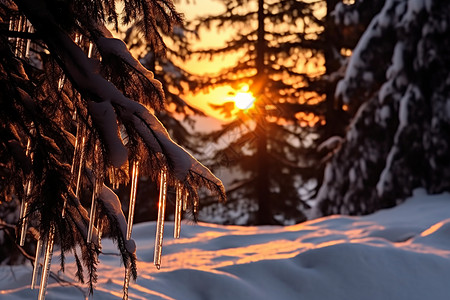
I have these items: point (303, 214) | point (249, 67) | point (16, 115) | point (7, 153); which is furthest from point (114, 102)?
point (303, 214)

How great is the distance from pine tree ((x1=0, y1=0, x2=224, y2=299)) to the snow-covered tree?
7.85 m

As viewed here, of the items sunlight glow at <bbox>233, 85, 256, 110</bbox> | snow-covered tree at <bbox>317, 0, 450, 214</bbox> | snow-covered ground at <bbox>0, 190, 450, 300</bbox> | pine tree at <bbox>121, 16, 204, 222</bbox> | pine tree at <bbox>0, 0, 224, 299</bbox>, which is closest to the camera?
pine tree at <bbox>0, 0, 224, 299</bbox>

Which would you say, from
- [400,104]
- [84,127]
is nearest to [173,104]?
[400,104]

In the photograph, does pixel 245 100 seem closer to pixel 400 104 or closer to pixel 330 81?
pixel 400 104

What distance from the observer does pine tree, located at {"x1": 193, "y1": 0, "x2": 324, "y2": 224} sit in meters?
18.6

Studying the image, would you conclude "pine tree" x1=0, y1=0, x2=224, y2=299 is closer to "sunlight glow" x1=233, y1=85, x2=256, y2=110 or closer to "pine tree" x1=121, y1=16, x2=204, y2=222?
"sunlight glow" x1=233, y1=85, x2=256, y2=110

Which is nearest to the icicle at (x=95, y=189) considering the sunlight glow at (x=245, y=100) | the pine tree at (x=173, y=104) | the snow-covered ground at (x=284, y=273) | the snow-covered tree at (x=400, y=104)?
the snow-covered ground at (x=284, y=273)

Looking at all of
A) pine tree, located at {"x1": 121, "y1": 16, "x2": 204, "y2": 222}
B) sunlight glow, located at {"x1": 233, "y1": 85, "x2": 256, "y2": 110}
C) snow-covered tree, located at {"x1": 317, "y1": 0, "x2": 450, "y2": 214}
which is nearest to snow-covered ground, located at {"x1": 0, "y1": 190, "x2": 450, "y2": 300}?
sunlight glow, located at {"x1": 233, "y1": 85, "x2": 256, "y2": 110}

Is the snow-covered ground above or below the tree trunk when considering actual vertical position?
below

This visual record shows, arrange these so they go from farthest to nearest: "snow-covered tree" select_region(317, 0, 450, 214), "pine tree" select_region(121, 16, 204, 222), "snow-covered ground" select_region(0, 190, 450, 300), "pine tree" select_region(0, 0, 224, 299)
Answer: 1. "pine tree" select_region(121, 16, 204, 222)
2. "snow-covered tree" select_region(317, 0, 450, 214)
3. "snow-covered ground" select_region(0, 190, 450, 300)
4. "pine tree" select_region(0, 0, 224, 299)

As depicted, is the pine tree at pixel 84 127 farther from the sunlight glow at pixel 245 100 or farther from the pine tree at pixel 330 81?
the pine tree at pixel 330 81

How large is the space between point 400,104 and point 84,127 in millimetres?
8784

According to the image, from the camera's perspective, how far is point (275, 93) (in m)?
19.5

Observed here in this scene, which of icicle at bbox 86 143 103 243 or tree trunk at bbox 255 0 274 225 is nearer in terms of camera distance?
icicle at bbox 86 143 103 243
